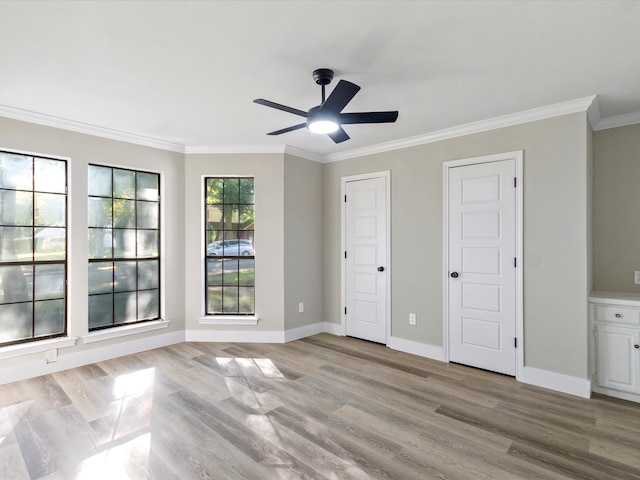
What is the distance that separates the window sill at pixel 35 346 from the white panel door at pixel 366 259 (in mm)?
3331

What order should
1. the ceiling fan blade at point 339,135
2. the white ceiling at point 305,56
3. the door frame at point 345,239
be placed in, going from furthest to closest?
the door frame at point 345,239 → the ceiling fan blade at point 339,135 → the white ceiling at point 305,56

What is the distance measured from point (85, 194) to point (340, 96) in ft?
10.4

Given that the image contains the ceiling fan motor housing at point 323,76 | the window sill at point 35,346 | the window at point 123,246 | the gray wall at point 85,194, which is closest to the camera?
the ceiling fan motor housing at point 323,76

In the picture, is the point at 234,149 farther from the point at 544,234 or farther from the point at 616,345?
the point at 616,345

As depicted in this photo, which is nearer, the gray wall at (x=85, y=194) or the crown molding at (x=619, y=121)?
the crown molding at (x=619, y=121)

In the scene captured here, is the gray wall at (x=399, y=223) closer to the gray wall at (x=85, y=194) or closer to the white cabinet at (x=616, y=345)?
the gray wall at (x=85, y=194)

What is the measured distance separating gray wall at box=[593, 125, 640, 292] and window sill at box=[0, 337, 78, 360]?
554 centimetres

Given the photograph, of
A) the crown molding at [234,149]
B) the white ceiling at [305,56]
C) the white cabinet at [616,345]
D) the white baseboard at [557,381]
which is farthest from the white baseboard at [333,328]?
the white ceiling at [305,56]

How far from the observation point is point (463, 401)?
296cm

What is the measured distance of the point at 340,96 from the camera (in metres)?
2.23

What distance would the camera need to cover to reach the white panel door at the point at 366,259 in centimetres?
455

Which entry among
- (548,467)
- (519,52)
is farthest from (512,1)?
(548,467)

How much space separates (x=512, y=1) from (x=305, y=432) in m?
2.95

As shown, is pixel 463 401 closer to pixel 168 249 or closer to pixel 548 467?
pixel 548 467
